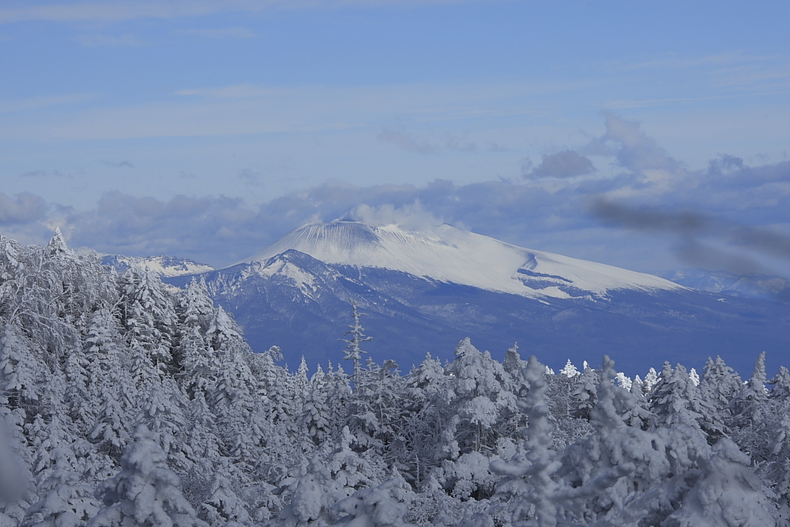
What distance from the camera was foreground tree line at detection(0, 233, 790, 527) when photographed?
13.8 meters

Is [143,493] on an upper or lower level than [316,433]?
upper

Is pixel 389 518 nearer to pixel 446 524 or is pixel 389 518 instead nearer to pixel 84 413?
pixel 446 524

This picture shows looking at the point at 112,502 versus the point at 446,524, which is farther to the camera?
the point at 446,524

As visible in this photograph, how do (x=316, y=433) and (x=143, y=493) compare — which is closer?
(x=143, y=493)

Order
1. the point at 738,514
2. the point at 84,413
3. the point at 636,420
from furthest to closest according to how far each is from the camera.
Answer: the point at 84,413, the point at 636,420, the point at 738,514

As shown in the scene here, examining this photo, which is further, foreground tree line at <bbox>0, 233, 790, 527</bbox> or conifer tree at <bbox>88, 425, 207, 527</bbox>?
conifer tree at <bbox>88, 425, 207, 527</bbox>

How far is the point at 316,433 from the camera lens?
46.5m

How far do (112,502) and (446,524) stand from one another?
39.0 feet

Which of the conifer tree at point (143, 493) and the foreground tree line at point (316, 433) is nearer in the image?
the foreground tree line at point (316, 433)

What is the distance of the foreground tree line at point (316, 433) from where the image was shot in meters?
13.8

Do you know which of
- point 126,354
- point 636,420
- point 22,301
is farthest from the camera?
point 126,354

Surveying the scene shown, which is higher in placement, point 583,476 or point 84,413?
point 583,476

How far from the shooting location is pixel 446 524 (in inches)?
954

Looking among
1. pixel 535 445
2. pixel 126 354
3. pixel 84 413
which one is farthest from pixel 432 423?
pixel 535 445
